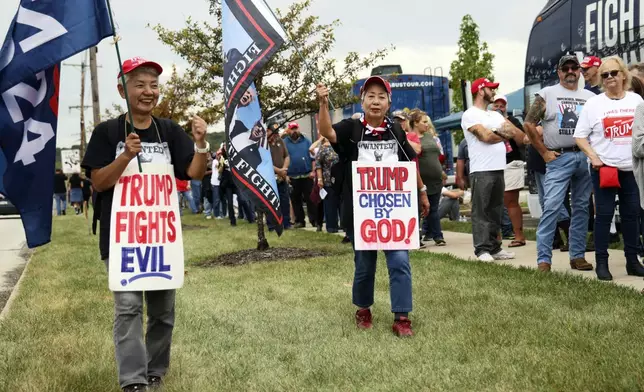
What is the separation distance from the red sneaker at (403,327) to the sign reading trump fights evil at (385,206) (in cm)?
51

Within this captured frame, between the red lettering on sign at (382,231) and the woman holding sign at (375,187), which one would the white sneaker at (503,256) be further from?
the red lettering on sign at (382,231)

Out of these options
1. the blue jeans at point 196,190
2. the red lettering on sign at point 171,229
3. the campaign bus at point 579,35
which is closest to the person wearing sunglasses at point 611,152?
the campaign bus at point 579,35

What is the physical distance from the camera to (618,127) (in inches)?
287

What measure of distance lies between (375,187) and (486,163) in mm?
3513

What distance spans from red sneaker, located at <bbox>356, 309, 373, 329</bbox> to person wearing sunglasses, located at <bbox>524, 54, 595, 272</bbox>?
8.84 feet

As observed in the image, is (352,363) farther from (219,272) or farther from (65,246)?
(65,246)

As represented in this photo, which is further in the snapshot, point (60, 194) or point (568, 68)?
point (60, 194)

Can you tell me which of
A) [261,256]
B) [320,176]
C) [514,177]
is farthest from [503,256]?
[320,176]

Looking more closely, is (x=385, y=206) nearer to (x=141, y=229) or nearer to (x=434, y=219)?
(x=141, y=229)

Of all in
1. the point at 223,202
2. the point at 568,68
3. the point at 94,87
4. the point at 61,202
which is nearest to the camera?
the point at 568,68

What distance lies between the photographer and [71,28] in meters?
4.50

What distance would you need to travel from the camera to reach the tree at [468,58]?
4162 cm

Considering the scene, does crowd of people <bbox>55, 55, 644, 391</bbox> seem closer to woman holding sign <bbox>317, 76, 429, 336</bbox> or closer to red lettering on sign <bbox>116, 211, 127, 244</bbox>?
woman holding sign <bbox>317, 76, 429, 336</bbox>

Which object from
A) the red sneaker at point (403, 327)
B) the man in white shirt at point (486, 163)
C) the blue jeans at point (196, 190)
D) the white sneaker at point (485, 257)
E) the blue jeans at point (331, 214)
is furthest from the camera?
the blue jeans at point (196, 190)
